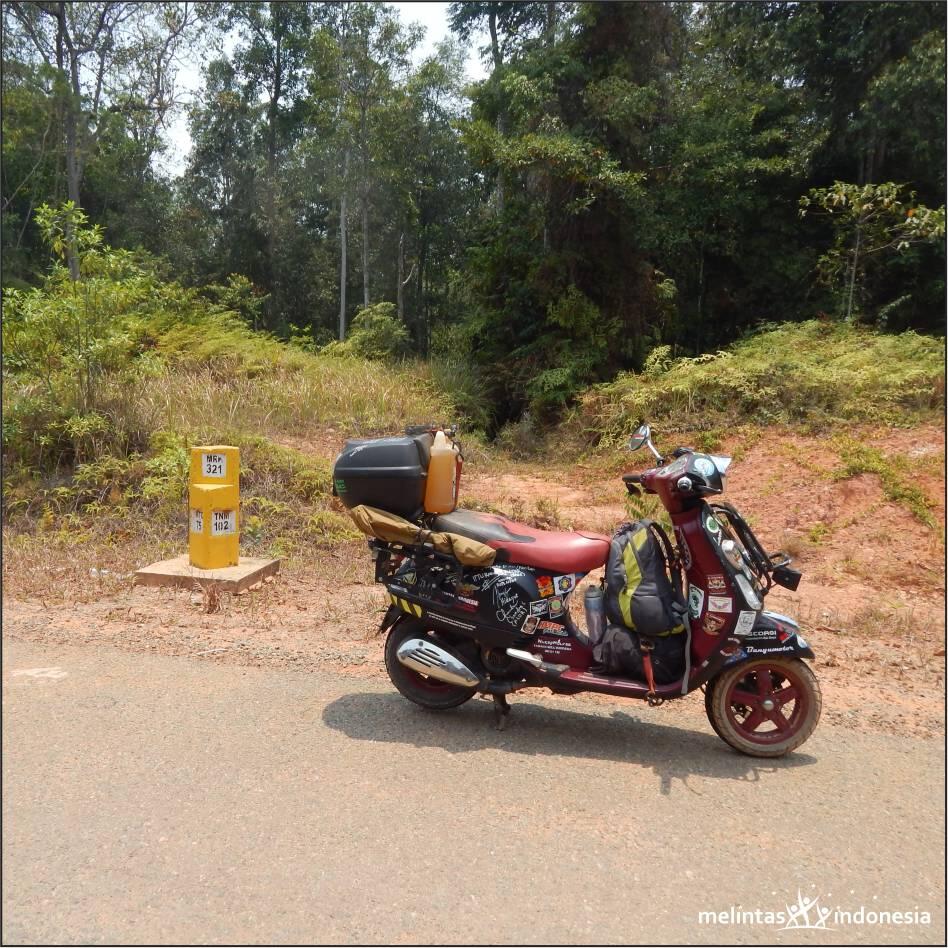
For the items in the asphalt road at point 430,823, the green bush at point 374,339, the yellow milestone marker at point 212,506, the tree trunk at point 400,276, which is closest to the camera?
the asphalt road at point 430,823

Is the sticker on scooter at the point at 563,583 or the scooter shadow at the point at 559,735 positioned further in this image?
the sticker on scooter at the point at 563,583

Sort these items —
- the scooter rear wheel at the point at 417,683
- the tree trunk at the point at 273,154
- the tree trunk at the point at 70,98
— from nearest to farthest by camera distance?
1. the scooter rear wheel at the point at 417,683
2. the tree trunk at the point at 70,98
3. the tree trunk at the point at 273,154

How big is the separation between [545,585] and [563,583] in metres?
0.09

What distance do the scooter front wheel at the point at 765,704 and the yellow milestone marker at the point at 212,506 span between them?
448 cm

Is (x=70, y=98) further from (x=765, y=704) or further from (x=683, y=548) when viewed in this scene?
(x=765, y=704)

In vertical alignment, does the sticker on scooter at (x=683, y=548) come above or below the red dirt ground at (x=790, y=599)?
above

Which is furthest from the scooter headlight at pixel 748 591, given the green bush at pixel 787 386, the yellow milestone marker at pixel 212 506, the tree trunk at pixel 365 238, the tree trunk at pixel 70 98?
the tree trunk at pixel 365 238

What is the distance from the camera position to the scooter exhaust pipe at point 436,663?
4.02 metres

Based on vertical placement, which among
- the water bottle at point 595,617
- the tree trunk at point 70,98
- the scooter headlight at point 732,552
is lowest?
the water bottle at point 595,617

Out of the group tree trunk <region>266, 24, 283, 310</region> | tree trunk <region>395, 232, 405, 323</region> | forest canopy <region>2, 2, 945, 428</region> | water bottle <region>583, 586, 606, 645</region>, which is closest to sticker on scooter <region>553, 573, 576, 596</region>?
water bottle <region>583, 586, 606, 645</region>

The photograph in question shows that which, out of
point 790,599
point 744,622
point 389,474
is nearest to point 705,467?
point 744,622

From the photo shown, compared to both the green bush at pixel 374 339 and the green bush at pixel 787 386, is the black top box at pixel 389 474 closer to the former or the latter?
the green bush at pixel 787 386

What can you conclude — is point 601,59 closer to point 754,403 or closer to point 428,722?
point 754,403

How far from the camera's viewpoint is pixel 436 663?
13.3 ft
